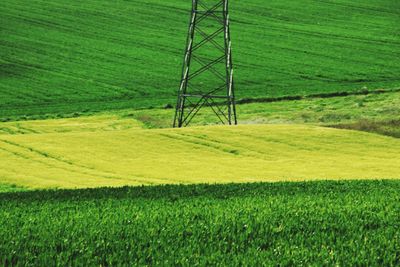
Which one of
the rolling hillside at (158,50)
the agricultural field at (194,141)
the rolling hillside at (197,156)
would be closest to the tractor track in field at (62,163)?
the rolling hillside at (197,156)

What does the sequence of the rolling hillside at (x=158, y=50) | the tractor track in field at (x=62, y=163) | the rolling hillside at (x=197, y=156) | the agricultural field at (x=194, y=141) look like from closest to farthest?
the agricultural field at (x=194, y=141), the rolling hillside at (x=197, y=156), the tractor track in field at (x=62, y=163), the rolling hillside at (x=158, y=50)

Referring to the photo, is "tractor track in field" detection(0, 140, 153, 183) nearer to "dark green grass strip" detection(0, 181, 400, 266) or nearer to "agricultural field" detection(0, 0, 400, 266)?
"agricultural field" detection(0, 0, 400, 266)

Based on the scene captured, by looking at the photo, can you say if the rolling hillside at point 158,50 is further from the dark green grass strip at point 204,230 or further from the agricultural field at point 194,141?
the dark green grass strip at point 204,230

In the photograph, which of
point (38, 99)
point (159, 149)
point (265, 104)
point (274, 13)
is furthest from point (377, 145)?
point (274, 13)

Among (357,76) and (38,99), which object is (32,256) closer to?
(38,99)

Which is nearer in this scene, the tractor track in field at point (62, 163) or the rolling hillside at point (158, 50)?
the tractor track in field at point (62, 163)

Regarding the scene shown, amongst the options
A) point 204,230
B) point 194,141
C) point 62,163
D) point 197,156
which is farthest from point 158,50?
point 204,230
